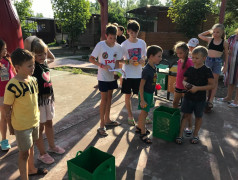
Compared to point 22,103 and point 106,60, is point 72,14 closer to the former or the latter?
point 106,60

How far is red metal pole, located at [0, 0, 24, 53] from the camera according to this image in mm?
2934

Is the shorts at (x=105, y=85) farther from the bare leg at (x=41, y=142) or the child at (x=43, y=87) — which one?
the bare leg at (x=41, y=142)

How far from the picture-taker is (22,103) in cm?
217

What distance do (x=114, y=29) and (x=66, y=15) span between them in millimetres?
15814

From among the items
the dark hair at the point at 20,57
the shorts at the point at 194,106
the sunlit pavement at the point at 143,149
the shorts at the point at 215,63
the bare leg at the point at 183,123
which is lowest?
the sunlit pavement at the point at 143,149

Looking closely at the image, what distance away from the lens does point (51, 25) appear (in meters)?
30.8

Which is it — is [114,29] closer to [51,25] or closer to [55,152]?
[55,152]

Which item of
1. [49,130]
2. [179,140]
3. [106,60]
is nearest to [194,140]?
[179,140]

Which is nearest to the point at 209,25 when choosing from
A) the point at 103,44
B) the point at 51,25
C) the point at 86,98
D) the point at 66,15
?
the point at 66,15

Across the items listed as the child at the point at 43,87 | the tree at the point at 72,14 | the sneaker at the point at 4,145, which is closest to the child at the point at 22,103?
the child at the point at 43,87

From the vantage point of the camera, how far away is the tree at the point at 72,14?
17.5 meters

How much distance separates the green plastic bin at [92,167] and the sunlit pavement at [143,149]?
48 cm

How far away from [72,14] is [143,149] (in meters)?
16.6

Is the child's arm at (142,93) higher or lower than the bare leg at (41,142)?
higher
